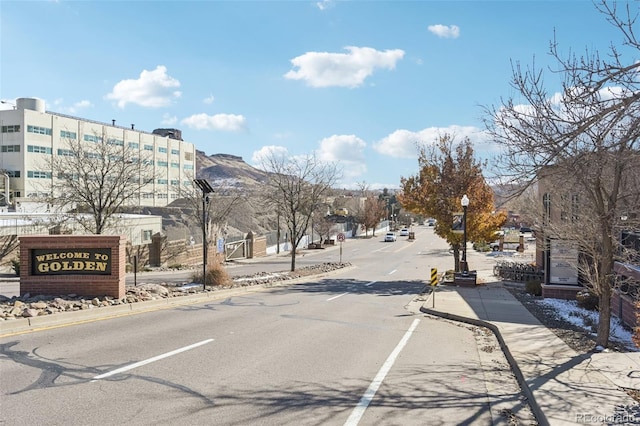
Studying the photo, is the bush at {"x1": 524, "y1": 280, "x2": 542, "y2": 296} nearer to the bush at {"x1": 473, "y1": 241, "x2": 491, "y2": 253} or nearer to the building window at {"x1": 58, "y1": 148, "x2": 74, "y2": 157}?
the building window at {"x1": 58, "y1": 148, "x2": 74, "y2": 157}

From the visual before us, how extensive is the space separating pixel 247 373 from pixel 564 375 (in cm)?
472

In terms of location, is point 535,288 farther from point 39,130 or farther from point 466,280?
Answer: point 39,130

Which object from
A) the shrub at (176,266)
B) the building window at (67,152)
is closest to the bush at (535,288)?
the shrub at (176,266)

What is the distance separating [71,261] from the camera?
40.5 feet

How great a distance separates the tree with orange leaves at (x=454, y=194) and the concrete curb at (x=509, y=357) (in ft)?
39.7

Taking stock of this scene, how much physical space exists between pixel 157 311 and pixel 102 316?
5.18 ft

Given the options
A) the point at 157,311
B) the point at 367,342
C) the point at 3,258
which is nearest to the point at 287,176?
the point at 3,258

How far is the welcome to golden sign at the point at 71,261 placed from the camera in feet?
40.1

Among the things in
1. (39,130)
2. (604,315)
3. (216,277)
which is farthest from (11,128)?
(604,315)

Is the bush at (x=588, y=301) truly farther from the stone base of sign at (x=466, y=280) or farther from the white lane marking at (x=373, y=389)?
the white lane marking at (x=373, y=389)

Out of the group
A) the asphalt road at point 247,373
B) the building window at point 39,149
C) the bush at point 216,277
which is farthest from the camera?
the building window at point 39,149

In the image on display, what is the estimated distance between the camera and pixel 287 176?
33625mm

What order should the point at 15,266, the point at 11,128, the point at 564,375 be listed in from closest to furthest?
the point at 564,375
the point at 15,266
the point at 11,128

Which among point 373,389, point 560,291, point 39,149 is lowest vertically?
point 560,291
